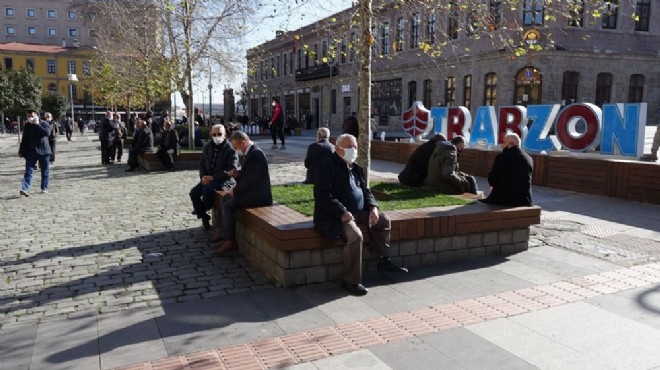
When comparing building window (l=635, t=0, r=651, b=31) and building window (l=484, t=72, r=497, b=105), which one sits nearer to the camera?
building window (l=635, t=0, r=651, b=31)

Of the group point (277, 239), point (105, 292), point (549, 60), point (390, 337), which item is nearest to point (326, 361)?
point (390, 337)

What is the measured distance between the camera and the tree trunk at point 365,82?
7.45 meters

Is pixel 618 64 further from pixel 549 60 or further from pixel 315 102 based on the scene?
pixel 315 102

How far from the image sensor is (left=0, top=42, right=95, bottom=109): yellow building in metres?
87.5

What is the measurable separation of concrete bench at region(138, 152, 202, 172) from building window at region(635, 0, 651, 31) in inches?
1135

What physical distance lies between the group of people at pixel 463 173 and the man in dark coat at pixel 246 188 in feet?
9.28

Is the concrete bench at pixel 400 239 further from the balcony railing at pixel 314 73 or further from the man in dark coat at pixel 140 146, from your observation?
the balcony railing at pixel 314 73

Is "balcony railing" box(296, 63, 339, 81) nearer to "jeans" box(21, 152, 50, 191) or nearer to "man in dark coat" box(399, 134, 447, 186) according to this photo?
"jeans" box(21, 152, 50, 191)

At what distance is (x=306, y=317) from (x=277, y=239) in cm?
96

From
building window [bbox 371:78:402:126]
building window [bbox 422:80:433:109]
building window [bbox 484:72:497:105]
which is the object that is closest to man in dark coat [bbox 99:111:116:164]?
building window [bbox 484:72:497:105]

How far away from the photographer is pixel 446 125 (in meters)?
16.9

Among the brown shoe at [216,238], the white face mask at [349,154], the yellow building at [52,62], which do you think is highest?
the yellow building at [52,62]

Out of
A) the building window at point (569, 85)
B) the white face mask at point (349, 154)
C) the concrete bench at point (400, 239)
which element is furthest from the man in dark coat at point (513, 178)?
the building window at point (569, 85)

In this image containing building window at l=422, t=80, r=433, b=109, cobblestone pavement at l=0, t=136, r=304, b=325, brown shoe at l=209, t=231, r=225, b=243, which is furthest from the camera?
building window at l=422, t=80, r=433, b=109
